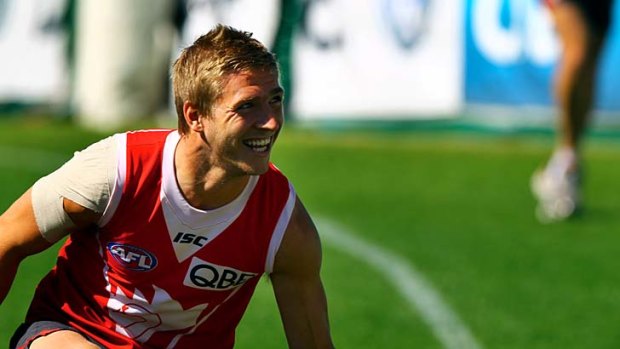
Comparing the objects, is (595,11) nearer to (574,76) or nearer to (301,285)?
(574,76)

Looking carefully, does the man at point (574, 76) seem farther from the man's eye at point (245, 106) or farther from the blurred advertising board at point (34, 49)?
the blurred advertising board at point (34, 49)

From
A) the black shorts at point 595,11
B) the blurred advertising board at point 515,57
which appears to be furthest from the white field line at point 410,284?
the blurred advertising board at point 515,57

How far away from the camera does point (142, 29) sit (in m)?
15.1

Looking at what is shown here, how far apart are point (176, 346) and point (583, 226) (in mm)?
4982

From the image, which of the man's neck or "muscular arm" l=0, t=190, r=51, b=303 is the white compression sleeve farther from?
the man's neck

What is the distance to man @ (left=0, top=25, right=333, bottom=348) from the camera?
13.8 ft

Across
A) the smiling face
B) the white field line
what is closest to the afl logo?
the smiling face

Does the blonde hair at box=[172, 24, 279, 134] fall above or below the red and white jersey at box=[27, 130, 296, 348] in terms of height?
above

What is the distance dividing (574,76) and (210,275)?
479cm

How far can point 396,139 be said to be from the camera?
13297mm

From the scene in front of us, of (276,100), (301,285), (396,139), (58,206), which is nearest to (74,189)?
(58,206)

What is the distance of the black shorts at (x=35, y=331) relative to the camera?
450 cm

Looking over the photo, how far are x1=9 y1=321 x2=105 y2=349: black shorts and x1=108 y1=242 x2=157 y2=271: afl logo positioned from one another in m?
0.28

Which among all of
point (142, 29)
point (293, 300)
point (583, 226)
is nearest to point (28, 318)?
point (293, 300)
